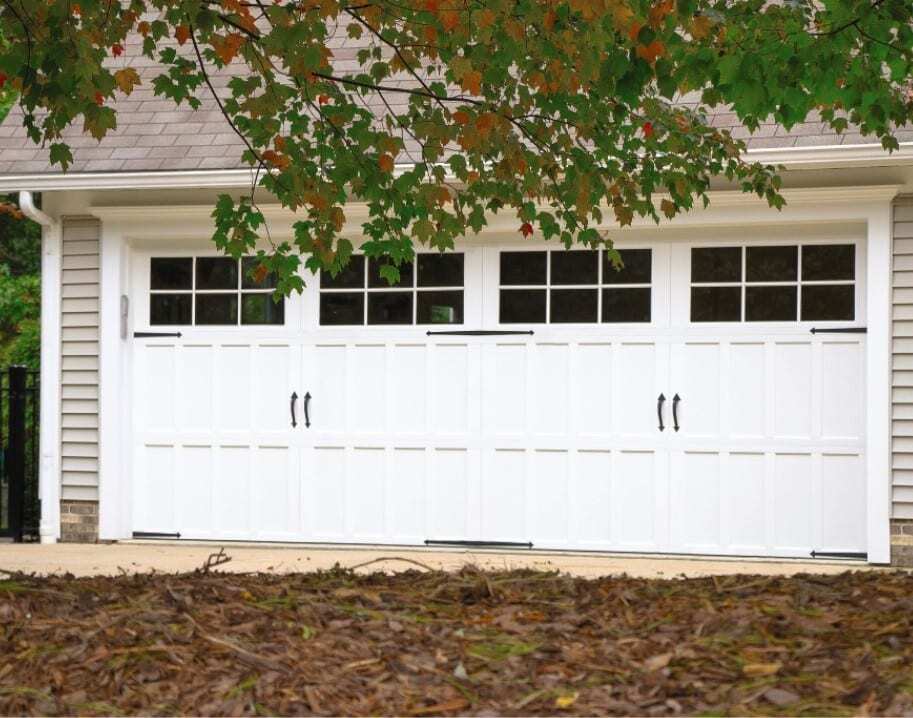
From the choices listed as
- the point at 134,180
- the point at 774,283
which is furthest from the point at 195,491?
the point at 774,283

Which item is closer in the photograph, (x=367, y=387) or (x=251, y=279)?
(x=367, y=387)

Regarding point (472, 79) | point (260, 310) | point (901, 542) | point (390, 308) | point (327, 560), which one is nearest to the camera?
point (472, 79)

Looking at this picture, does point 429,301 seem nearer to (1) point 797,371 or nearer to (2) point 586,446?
(2) point 586,446

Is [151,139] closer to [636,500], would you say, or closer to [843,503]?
[636,500]

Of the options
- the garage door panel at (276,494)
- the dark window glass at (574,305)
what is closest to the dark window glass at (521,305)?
the dark window glass at (574,305)

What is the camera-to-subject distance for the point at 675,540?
31.2ft

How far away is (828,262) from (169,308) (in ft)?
16.0

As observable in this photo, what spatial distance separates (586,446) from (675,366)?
33.2 inches

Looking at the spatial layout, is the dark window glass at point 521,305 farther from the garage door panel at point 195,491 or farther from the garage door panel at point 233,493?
the garage door panel at point 195,491

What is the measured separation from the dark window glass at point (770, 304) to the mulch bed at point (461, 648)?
477cm

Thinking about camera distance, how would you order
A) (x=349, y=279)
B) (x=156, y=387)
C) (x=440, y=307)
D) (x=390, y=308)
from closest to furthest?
(x=440, y=307) < (x=390, y=308) < (x=349, y=279) < (x=156, y=387)

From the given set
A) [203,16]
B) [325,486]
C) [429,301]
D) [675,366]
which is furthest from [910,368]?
[203,16]

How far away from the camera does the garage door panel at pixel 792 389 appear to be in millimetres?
9312

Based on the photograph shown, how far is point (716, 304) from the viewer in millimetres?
9531
